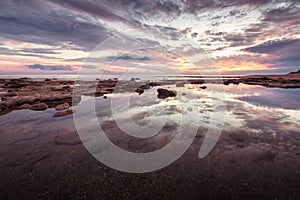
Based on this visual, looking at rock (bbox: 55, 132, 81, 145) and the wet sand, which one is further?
rock (bbox: 55, 132, 81, 145)

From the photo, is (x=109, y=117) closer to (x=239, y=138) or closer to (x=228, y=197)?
(x=239, y=138)

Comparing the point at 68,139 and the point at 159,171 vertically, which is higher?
the point at 159,171

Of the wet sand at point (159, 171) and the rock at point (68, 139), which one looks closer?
the wet sand at point (159, 171)

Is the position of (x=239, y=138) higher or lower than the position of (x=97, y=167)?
higher

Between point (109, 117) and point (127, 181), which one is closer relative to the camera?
point (127, 181)

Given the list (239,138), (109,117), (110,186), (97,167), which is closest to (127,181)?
(110,186)

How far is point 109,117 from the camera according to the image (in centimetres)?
1579

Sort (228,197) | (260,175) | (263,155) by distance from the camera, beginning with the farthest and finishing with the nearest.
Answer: (263,155) → (260,175) → (228,197)

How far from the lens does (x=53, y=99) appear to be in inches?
970

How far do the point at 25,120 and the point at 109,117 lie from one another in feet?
25.9

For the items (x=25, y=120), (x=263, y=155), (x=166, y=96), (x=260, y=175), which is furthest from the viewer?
(x=166, y=96)

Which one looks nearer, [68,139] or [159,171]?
[159,171]

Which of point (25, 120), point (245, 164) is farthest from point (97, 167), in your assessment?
point (25, 120)

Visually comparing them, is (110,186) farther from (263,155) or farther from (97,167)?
(263,155)
